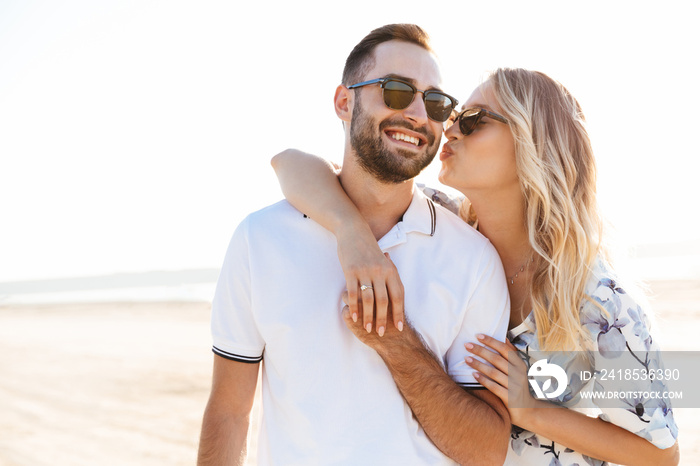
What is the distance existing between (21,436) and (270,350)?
6.48 meters

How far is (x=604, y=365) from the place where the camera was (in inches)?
111

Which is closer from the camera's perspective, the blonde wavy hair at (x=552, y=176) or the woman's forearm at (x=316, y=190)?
the woman's forearm at (x=316, y=190)

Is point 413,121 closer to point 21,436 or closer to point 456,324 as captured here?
point 456,324

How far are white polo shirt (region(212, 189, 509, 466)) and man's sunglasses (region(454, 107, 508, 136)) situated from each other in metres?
0.72

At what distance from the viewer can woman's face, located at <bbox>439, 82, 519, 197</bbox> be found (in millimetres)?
3346

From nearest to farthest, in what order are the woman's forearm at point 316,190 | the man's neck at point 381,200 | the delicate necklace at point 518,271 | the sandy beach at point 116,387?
the woman's forearm at point 316,190 → the man's neck at point 381,200 → the delicate necklace at point 518,271 → the sandy beach at point 116,387

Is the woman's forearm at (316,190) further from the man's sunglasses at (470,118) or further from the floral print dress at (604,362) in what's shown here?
the floral print dress at (604,362)

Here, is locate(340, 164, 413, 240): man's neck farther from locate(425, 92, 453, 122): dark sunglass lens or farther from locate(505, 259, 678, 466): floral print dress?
locate(505, 259, 678, 466): floral print dress

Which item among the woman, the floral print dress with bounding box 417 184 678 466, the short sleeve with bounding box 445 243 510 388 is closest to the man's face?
the woman

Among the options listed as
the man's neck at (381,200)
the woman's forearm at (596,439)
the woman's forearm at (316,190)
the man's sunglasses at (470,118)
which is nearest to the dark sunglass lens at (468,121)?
the man's sunglasses at (470,118)

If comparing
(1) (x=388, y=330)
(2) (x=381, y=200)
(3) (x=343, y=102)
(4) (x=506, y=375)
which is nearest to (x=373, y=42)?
(3) (x=343, y=102)

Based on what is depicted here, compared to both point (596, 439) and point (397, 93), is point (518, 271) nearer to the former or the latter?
point (596, 439)

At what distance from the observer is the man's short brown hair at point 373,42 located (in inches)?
119

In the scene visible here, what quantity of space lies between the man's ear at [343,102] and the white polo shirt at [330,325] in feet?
2.00
